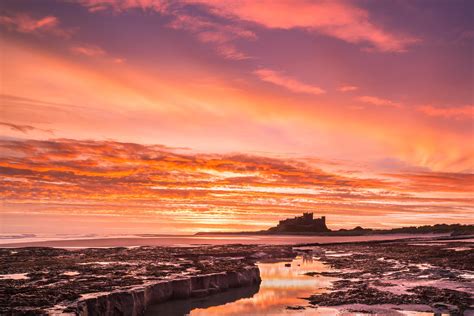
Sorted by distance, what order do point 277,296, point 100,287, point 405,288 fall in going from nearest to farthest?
point 100,287, point 277,296, point 405,288

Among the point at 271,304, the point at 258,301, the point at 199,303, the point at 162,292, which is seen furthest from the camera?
the point at 258,301

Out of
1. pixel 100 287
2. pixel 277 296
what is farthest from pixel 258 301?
pixel 100 287

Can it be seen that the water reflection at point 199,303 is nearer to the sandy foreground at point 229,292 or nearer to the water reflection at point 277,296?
the sandy foreground at point 229,292

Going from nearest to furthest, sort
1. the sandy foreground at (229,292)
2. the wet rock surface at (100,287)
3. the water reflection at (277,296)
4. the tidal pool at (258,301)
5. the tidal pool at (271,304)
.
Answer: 1. the wet rock surface at (100,287)
2. the sandy foreground at (229,292)
3. the tidal pool at (271,304)
4. the tidal pool at (258,301)
5. the water reflection at (277,296)

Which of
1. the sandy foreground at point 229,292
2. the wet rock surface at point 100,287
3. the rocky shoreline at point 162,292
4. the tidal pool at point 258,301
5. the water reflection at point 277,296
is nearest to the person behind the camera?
the wet rock surface at point 100,287

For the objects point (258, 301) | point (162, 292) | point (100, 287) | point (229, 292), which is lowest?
point (229, 292)

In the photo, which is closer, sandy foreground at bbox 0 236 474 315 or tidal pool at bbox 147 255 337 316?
sandy foreground at bbox 0 236 474 315

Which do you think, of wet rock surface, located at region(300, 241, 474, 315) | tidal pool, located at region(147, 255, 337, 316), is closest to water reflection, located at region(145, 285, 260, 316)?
tidal pool, located at region(147, 255, 337, 316)

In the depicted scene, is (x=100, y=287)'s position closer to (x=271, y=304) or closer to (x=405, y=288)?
(x=271, y=304)

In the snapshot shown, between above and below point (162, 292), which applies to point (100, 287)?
above

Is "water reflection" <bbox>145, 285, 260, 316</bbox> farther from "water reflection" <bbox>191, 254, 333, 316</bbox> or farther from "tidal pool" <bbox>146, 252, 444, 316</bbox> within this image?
"water reflection" <bbox>191, 254, 333, 316</bbox>

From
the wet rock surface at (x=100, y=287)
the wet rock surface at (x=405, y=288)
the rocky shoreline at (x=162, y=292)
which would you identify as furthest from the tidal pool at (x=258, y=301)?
the wet rock surface at (x=405, y=288)

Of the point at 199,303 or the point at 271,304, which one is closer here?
the point at 271,304

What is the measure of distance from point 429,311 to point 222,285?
41.7ft
